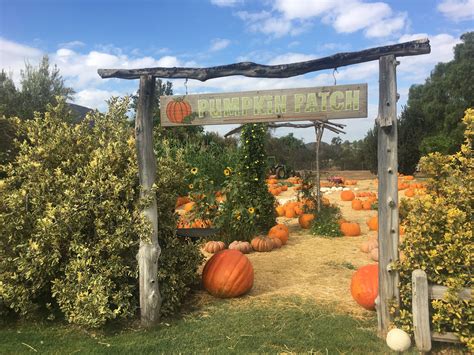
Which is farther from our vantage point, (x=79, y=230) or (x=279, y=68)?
(x=79, y=230)

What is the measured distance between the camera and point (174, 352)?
10.9 feet

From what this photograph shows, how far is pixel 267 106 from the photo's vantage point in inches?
148

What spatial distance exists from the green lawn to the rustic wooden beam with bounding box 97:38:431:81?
91.2 inches

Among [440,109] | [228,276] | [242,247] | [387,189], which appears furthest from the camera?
[440,109]

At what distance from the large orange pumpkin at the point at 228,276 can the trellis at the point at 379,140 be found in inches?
30.4

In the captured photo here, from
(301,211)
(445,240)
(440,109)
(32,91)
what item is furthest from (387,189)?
(440,109)

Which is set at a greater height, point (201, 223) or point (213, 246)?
point (201, 223)

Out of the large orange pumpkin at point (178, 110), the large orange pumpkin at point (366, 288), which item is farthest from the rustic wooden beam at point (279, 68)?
the large orange pumpkin at point (366, 288)

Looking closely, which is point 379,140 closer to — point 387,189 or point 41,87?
point 387,189

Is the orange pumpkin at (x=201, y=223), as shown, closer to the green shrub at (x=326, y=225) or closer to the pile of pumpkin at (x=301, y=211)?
the green shrub at (x=326, y=225)

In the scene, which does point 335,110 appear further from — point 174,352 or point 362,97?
point 174,352

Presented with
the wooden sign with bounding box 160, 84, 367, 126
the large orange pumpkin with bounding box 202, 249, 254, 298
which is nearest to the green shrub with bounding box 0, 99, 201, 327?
the large orange pumpkin with bounding box 202, 249, 254, 298

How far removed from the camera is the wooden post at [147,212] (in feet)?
12.6

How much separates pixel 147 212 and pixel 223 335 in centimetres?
133
